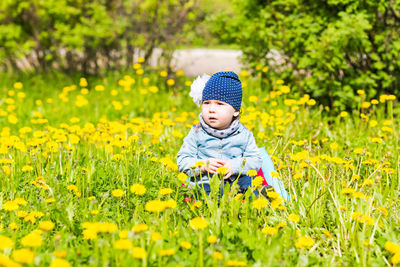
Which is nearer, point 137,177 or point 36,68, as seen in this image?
point 137,177

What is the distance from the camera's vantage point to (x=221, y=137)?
2.67 m

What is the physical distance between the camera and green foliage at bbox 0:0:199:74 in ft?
21.9

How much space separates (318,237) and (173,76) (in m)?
4.87

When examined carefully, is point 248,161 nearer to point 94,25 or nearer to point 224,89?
point 224,89

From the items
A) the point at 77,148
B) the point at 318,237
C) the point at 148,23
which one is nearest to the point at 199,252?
the point at 318,237

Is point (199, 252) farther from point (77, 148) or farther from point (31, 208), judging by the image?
point (77, 148)

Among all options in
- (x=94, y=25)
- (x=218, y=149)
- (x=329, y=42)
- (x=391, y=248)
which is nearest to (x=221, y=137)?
(x=218, y=149)

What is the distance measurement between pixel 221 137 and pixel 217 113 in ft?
0.53

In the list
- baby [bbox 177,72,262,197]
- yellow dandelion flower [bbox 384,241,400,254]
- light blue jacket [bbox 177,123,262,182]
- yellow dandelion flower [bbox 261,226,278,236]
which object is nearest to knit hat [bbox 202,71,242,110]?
baby [bbox 177,72,262,197]

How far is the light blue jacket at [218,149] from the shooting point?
2.63 m

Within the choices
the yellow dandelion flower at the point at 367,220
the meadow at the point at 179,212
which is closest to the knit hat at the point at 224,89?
the meadow at the point at 179,212

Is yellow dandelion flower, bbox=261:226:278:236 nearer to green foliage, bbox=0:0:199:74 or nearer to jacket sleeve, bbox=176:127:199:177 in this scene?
jacket sleeve, bbox=176:127:199:177

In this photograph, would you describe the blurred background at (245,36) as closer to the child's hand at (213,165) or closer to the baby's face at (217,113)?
the baby's face at (217,113)

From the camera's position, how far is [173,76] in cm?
680
